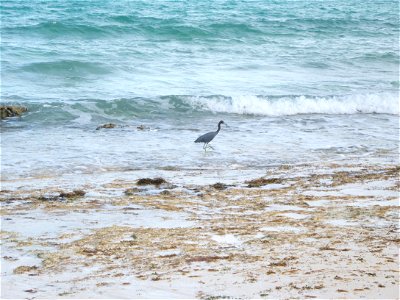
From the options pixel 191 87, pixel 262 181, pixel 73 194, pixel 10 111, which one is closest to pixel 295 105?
pixel 191 87

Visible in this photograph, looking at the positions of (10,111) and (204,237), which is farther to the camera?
(10,111)

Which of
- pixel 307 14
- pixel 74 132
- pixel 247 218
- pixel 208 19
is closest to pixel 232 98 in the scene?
pixel 74 132

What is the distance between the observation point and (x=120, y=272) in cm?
563

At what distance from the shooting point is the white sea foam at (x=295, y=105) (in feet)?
56.5

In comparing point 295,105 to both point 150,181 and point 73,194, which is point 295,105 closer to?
point 150,181

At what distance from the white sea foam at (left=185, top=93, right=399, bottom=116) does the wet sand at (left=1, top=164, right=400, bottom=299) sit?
7.05 meters

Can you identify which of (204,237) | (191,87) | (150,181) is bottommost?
(191,87)

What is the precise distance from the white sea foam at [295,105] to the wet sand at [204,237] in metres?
7.05

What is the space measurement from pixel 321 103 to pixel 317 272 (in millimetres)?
12673

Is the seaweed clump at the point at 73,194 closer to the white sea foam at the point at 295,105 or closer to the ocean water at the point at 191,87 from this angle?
the ocean water at the point at 191,87

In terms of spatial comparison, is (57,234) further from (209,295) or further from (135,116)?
(135,116)

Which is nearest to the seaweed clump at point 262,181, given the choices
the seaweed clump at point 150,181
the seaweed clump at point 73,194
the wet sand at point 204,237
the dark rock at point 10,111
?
the wet sand at point 204,237

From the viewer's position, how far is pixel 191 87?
64.3 ft

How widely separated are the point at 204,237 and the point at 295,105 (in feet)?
37.2
